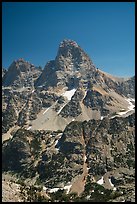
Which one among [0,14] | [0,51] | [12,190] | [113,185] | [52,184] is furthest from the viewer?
[52,184]

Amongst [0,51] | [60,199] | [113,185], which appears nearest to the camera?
[0,51]

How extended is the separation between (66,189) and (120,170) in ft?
129

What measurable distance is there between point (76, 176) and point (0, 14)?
18222 centimetres

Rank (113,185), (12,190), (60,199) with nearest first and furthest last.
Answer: (12,190) → (60,199) → (113,185)

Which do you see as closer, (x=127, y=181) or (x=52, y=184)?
(x=127, y=181)

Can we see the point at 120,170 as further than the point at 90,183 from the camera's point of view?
Yes

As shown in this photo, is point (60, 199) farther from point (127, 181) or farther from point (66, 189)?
point (127, 181)

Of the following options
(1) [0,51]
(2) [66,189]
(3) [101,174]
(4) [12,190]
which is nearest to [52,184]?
(2) [66,189]

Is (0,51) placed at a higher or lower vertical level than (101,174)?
higher

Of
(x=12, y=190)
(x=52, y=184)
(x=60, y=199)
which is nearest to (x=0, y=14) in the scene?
(x=12, y=190)

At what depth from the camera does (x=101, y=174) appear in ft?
647

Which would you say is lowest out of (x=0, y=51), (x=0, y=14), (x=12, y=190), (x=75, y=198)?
(x=75, y=198)

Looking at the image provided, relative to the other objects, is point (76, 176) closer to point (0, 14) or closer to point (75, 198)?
point (75, 198)

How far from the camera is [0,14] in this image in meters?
23.7
